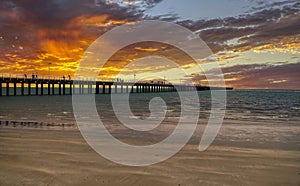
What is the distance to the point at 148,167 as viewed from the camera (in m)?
6.66

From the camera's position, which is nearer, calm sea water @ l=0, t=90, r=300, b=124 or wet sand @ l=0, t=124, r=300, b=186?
wet sand @ l=0, t=124, r=300, b=186

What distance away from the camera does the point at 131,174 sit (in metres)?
6.02

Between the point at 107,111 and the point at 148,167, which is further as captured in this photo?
the point at 107,111

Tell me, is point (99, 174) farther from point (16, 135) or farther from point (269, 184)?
point (16, 135)

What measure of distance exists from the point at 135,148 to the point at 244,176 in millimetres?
3991

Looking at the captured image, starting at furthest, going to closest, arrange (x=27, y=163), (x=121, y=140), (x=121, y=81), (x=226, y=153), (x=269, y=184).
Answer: (x=121, y=81)
(x=121, y=140)
(x=226, y=153)
(x=27, y=163)
(x=269, y=184)

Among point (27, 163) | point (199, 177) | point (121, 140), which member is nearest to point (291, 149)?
point (199, 177)

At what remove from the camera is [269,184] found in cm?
558

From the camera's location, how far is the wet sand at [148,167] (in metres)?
5.61

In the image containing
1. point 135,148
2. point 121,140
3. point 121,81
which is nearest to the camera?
point 135,148

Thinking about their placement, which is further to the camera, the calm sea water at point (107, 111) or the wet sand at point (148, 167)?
the calm sea water at point (107, 111)

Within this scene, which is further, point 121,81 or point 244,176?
point 121,81

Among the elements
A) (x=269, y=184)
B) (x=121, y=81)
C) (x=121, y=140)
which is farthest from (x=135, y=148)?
(x=121, y=81)

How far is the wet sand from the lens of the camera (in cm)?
561
